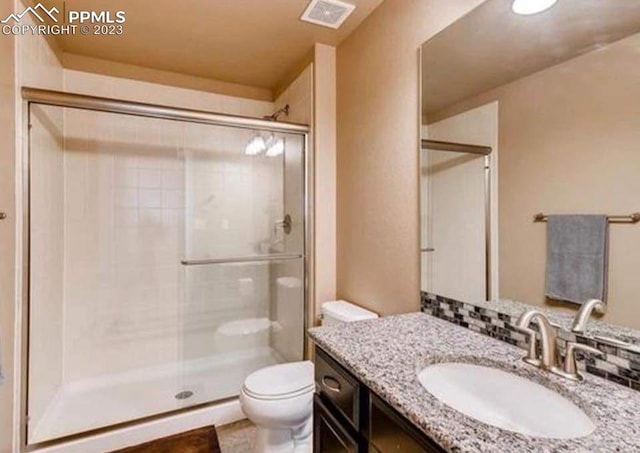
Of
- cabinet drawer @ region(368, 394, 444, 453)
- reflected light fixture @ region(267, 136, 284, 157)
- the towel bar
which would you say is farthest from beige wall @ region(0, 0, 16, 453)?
the towel bar

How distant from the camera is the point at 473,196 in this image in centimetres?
136

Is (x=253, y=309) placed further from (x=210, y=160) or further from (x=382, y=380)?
(x=382, y=380)

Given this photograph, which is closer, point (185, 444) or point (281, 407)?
point (281, 407)

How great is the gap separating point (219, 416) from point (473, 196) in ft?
6.27

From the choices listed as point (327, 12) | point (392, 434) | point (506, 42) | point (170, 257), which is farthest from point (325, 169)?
point (392, 434)

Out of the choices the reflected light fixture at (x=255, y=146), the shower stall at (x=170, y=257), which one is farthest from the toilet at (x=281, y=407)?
the reflected light fixture at (x=255, y=146)

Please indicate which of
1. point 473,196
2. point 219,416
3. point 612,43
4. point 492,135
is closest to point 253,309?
point 219,416

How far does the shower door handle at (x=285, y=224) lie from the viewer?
98.0 inches

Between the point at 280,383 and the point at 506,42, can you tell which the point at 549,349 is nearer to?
the point at 506,42

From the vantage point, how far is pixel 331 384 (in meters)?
1.11

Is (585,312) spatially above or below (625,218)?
below

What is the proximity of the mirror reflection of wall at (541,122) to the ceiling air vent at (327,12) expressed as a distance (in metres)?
0.57

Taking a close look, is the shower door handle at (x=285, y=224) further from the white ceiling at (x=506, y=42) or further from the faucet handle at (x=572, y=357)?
the faucet handle at (x=572, y=357)

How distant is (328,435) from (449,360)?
18.8 inches
